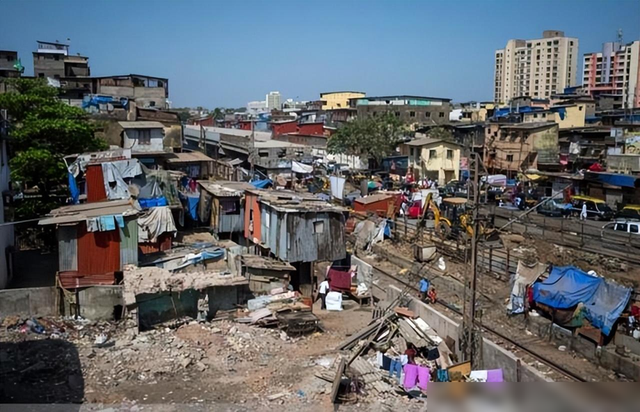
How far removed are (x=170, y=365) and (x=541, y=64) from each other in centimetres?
8414

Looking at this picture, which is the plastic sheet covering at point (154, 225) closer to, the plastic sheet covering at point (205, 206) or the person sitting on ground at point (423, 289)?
the plastic sheet covering at point (205, 206)

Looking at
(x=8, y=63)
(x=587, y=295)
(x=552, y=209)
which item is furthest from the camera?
(x=8, y=63)

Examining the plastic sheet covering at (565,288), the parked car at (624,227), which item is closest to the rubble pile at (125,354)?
the plastic sheet covering at (565,288)

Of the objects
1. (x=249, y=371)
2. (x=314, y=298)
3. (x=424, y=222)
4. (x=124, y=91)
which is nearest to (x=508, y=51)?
(x=124, y=91)

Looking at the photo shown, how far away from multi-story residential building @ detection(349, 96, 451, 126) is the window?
26.5 m

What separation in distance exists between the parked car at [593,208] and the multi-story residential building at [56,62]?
35.3 metres

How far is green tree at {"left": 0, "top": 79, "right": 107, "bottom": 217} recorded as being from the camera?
Result: 18594 millimetres

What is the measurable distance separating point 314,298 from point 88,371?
7713 mm

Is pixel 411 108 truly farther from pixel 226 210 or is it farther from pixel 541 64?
pixel 541 64

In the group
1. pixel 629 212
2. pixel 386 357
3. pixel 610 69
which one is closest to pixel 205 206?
pixel 386 357

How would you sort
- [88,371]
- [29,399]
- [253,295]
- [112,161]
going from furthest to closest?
1. [112,161]
2. [253,295]
3. [88,371]
4. [29,399]

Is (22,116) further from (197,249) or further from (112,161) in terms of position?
(197,249)

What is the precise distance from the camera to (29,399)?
34.1 feet

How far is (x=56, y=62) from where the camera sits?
→ 4416 centimetres
